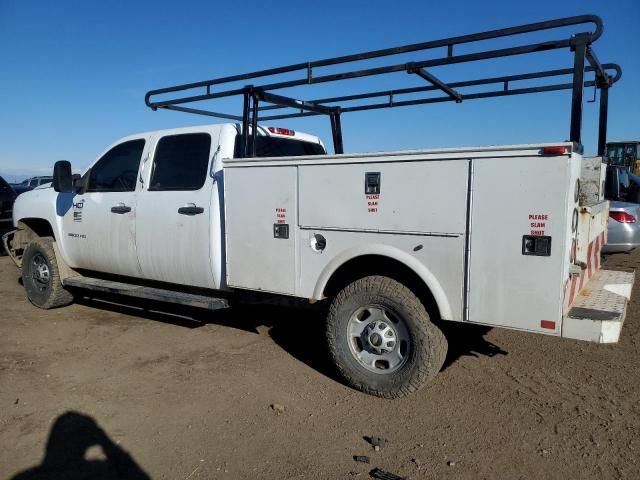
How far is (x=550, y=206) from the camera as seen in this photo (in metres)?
3.20

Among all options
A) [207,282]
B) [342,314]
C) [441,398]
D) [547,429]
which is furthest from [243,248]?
[547,429]

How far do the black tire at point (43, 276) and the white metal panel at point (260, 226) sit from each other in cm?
298

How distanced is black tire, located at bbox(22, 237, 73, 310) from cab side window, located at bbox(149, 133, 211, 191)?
6.60 ft

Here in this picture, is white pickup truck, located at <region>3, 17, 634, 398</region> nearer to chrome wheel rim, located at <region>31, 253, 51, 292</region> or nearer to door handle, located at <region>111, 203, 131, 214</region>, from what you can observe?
door handle, located at <region>111, 203, 131, 214</region>

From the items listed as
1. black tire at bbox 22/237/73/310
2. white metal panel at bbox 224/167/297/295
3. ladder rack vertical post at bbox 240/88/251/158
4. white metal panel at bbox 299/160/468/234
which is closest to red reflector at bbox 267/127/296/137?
ladder rack vertical post at bbox 240/88/251/158

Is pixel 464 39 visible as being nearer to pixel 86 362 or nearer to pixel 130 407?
pixel 130 407

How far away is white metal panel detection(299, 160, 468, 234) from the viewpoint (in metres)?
3.52

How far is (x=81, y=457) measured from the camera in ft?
10.5

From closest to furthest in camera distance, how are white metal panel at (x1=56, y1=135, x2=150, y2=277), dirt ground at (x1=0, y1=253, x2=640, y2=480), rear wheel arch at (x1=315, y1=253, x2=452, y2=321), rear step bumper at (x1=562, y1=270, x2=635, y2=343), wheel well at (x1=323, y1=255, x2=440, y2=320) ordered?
dirt ground at (x1=0, y1=253, x2=640, y2=480)
rear step bumper at (x1=562, y1=270, x2=635, y2=343)
rear wheel arch at (x1=315, y1=253, x2=452, y2=321)
wheel well at (x1=323, y1=255, x2=440, y2=320)
white metal panel at (x1=56, y1=135, x2=150, y2=277)

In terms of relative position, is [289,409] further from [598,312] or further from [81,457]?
[598,312]

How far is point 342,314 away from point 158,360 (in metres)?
1.91

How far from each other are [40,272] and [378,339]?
15.7ft

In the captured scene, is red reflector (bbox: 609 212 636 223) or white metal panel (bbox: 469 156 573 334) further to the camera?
red reflector (bbox: 609 212 636 223)

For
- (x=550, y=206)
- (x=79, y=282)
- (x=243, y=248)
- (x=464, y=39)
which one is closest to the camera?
(x=550, y=206)
